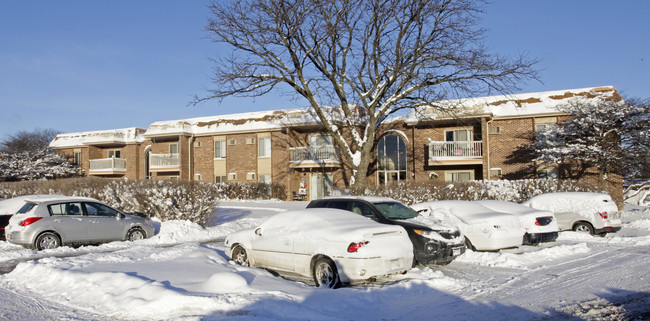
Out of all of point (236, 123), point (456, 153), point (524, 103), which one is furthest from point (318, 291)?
point (236, 123)

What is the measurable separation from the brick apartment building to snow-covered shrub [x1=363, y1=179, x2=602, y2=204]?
525 cm

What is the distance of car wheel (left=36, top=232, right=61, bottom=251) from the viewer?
41.5 ft

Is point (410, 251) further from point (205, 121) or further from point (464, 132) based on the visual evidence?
point (205, 121)

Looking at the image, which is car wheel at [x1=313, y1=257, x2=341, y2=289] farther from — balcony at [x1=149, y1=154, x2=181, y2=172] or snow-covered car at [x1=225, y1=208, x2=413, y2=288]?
balcony at [x1=149, y1=154, x2=181, y2=172]

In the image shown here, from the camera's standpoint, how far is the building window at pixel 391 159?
3203 cm

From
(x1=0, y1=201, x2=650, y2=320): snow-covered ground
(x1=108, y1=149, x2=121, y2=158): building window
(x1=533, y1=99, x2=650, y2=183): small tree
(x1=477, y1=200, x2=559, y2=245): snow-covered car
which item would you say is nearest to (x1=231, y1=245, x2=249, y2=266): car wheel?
(x1=0, y1=201, x2=650, y2=320): snow-covered ground

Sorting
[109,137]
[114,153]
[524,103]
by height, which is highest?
[524,103]

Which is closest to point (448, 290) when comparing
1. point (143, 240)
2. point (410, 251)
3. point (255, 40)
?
point (410, 251)

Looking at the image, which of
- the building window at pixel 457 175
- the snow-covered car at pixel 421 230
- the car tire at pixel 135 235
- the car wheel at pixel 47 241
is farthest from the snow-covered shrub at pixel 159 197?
the building window at pixel 457 175

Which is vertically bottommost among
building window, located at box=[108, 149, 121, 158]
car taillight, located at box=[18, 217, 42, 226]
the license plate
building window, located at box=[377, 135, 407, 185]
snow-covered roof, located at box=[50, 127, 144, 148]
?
the license plate

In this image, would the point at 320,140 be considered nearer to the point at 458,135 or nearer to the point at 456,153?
the point at 458,135

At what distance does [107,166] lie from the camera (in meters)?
42.6

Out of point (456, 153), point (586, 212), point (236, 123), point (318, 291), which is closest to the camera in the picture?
point (318, 291)

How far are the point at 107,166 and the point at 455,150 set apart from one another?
29077mm
